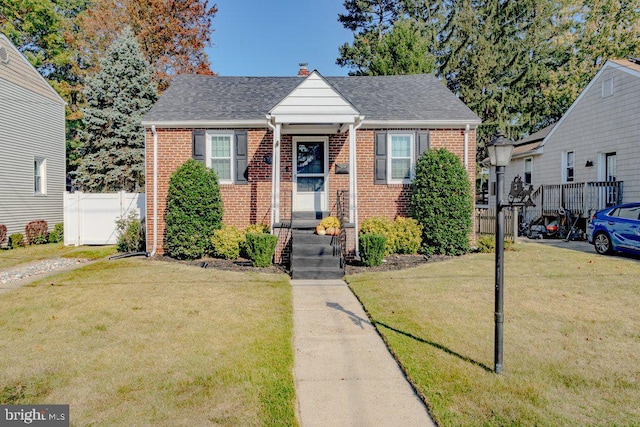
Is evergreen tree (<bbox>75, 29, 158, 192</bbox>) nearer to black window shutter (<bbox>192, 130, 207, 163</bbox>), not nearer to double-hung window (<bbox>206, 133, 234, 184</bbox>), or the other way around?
black window shutter (<bbox>192, 130, 207, 163</bbox>)

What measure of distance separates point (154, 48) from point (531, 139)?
2283cm

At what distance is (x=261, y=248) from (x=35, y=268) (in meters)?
5.92

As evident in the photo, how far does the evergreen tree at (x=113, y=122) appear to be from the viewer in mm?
20500

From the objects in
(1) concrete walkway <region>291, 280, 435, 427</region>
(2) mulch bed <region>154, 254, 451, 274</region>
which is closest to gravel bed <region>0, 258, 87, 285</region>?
(2) mulch bed <region>154, 254, 451, 274</region>

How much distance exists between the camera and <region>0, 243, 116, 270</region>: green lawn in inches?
468

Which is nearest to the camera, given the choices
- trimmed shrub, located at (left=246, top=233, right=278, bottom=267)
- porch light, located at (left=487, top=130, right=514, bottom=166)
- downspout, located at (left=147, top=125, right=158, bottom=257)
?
porch light, located at (left=487, top=130, right=514, bottom=166)

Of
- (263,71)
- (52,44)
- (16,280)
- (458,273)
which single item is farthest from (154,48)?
(458,273)

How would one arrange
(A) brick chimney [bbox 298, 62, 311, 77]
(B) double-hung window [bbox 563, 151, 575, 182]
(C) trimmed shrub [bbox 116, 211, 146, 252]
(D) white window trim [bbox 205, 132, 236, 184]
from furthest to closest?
(B) double-hung window [bbox 563, 151, 575, 182] → (A) brick chimney [bbox 298, 62, 311, 77] → (C) trimmed shrub [bbox 116, 211, 146, 252] → (D) white window trim [bbox 205, 132, 236, 184]

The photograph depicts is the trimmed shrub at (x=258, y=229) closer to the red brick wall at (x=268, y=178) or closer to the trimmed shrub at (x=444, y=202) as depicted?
the red brick wall at (x=268, y=178)

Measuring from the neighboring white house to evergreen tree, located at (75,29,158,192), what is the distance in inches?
680

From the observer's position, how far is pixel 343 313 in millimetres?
6117

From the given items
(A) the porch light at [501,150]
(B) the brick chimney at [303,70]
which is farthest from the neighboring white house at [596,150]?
(A) the porch light at [501,150]

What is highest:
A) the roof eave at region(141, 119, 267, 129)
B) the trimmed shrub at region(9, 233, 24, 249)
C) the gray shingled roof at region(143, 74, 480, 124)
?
the gray shingled roof at region(143, 74, 480, 124)

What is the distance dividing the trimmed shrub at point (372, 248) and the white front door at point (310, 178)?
2733mm
